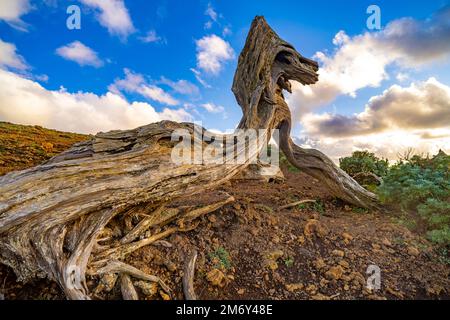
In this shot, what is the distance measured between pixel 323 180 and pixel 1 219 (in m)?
7.24

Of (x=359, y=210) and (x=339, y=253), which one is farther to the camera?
(x=359, y=210)

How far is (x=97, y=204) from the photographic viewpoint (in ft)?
13.9

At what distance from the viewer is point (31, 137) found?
1145cm

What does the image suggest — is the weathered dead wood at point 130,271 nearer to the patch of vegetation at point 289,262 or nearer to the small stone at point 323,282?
the patch of vegetation at point 289,262

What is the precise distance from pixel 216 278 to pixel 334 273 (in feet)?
6.18

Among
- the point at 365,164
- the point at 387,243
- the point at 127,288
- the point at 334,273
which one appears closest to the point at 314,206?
the point at 387,243

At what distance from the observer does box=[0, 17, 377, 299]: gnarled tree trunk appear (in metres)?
A: 3.81

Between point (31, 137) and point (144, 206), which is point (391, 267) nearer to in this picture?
point (144, 206)

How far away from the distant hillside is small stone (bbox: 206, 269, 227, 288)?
20.3ft

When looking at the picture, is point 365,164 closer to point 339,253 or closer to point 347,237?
point 347,237

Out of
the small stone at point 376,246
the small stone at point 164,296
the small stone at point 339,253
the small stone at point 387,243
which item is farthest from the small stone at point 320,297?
the small stone at point 387,243

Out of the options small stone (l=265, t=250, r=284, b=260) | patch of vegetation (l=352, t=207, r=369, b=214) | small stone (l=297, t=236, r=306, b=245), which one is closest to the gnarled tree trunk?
small stone (l=265, t=250, r=284, b=260)

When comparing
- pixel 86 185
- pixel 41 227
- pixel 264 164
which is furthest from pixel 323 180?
pixel 41 227

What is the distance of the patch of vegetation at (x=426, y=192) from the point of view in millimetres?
5898
